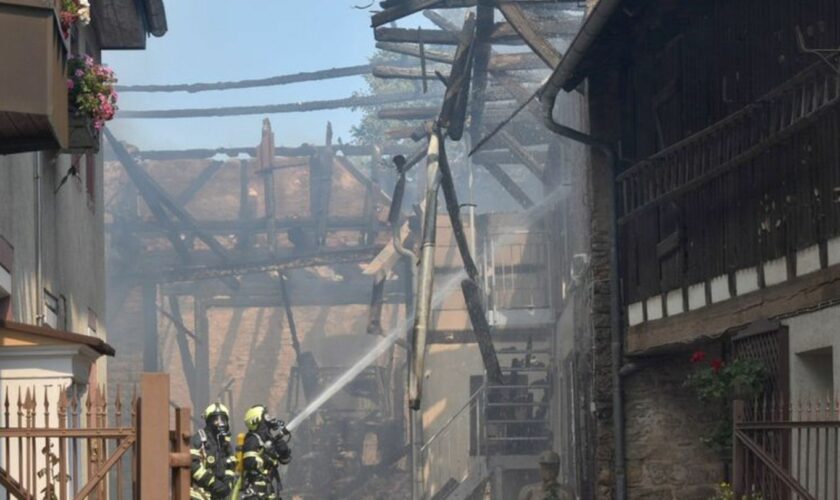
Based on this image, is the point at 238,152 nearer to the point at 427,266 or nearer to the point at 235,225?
the point at 235,225

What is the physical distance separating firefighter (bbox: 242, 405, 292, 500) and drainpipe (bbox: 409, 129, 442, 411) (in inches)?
382

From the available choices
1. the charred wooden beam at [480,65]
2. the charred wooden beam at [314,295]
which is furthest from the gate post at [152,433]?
the charred wooden beam at [314,295]

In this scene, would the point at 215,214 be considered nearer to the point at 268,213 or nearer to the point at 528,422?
the point at 268,213

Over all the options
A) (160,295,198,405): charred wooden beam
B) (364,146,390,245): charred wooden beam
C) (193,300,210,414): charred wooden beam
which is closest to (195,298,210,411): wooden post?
(193,300,210,414): charred wooden beam

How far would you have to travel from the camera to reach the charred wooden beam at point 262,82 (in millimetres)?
46812

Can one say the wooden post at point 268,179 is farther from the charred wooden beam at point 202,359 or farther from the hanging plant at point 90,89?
the hanging plant at point 90,89

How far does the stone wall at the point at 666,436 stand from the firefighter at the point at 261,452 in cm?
447

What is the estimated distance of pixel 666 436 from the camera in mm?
18016

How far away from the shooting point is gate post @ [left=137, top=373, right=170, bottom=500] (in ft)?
27.4

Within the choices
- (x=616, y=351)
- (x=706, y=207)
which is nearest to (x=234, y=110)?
(x=616, y=351)

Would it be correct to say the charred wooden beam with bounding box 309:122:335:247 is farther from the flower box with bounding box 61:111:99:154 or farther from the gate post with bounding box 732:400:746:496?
the gate post with bounding box 732:400:746:496

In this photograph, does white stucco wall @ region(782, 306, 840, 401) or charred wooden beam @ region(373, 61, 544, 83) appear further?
charred wooden beam @ region(373, 61, 544, 83)

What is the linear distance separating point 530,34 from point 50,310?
315 inches

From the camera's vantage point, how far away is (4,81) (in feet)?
29.3
